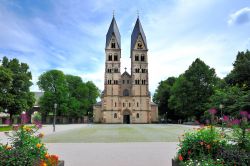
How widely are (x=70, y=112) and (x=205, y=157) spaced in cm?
6510

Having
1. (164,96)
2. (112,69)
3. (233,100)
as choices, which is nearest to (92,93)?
(112,69)

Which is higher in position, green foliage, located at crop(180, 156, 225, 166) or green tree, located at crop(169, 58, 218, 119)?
green tree, located at crop(169, 58, 218, 119)

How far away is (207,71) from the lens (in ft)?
195

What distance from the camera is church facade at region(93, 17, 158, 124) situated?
77375 millimetres

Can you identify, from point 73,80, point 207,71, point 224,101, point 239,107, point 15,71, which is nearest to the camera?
point 239,107

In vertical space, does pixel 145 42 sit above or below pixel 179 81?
above

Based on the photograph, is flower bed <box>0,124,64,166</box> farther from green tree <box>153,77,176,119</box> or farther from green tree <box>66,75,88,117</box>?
green tree <box>153,77,176,119</box>

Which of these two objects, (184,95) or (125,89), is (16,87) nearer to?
(184,95)

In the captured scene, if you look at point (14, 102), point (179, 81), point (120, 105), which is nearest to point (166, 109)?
point (120, 105)

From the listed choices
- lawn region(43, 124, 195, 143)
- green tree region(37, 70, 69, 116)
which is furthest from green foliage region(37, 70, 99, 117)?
lawn region(43, 124, 195, 143)

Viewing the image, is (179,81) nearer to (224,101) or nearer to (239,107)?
(224,101)

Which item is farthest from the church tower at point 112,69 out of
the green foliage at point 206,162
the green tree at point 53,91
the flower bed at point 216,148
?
the green foliage at point 206,162

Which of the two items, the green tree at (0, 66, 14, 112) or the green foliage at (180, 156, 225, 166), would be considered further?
the green tree at (0, 66, 14, 112)

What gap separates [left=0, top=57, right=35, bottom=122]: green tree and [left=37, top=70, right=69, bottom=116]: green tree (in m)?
15.5
